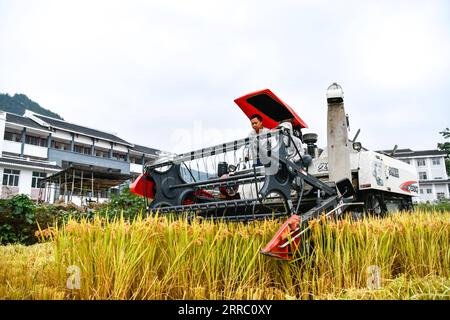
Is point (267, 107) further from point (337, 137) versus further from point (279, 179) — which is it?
point (279, 179)

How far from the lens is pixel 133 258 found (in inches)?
113

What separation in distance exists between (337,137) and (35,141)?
37.1 metres

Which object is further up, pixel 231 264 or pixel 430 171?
pixel 430 171

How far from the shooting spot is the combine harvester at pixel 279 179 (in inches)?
152

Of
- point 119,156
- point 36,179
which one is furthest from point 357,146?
point 119,156

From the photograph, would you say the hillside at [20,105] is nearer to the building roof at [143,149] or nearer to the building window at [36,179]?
the building roof at [143,149]

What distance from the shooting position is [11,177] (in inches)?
1155

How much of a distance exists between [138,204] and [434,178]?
55066mm

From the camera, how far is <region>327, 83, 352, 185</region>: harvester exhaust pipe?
5.29 metres

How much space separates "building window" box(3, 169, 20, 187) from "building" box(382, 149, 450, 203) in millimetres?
48085

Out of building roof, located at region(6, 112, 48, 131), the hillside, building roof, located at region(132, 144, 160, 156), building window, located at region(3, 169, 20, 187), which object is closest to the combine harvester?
building window, located at region(3, 169, 20, 187)

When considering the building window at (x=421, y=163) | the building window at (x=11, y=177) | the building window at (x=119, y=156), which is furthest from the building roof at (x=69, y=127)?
the building window at (x=421, y=163)

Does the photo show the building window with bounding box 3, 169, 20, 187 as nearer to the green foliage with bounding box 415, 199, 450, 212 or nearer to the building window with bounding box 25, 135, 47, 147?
the building window with bounding box 25, 135, 47, 147
